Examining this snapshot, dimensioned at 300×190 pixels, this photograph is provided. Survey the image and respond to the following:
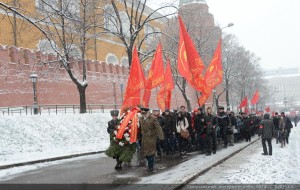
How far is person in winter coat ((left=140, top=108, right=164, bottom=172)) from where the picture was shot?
10.2 meters

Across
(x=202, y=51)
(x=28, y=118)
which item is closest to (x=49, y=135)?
(x=28, y=118)

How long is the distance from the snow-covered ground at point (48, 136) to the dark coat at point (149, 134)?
19.5 feet

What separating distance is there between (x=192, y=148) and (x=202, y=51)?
70.3 ft

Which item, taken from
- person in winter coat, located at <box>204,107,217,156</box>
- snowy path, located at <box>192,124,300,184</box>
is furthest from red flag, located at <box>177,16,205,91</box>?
→ snowy path, located at <box>192,124,300,184</box>

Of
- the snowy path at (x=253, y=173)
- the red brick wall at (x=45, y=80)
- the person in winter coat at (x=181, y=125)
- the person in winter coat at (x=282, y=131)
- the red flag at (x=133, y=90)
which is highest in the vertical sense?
the red brick wall at (x=45, y=80)

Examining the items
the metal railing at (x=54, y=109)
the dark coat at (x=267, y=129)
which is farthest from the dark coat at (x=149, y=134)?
the metal railing at (x=54, y=109)

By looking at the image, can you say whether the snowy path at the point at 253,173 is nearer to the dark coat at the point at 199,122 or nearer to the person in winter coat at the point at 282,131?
the dark coat at the point at 199,122

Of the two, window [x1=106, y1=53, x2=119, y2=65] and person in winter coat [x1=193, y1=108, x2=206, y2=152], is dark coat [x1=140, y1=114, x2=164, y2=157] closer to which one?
person in winter coat [x1=193, y1=108, x2=206, y2=152]

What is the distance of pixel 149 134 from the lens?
10.3 metres

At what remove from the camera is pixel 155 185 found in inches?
324

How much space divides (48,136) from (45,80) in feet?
44.7

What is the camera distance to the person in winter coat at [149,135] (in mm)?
10188

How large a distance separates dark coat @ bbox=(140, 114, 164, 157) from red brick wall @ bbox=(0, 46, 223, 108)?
1463 centimetres

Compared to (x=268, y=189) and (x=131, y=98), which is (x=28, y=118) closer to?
(x=131, y=98)
